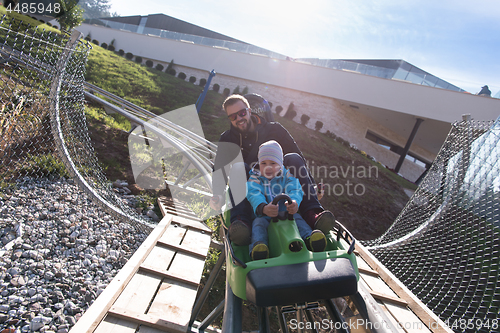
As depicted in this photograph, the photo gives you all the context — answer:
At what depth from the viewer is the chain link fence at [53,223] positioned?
212 cm

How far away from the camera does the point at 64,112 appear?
3160 millimetres

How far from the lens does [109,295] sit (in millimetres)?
1758

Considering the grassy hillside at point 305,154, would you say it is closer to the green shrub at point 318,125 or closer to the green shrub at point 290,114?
the green shrub at point 290,114

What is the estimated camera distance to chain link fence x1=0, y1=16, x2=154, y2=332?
2.12 metres

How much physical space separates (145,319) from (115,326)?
17 cm

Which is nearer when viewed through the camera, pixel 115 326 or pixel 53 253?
pixel 115 326

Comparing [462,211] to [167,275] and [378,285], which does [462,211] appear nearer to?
[378,285]

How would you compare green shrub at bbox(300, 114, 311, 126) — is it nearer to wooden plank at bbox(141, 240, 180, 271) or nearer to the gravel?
the gravel

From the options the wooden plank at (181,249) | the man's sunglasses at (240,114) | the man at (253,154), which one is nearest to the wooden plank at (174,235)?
the wooden plank at (181,249)

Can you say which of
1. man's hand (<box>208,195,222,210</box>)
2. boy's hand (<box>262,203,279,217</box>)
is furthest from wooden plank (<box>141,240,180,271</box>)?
boy's hand (<box>262,203,279,217</box>)

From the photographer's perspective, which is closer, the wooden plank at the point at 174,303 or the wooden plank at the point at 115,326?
the wooden plank at the point at 115,326

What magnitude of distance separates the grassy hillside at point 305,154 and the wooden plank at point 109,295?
2.77m

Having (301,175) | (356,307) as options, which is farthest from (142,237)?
(356,307)

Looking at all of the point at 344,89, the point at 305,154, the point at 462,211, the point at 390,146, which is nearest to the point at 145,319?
the point at 462,211
